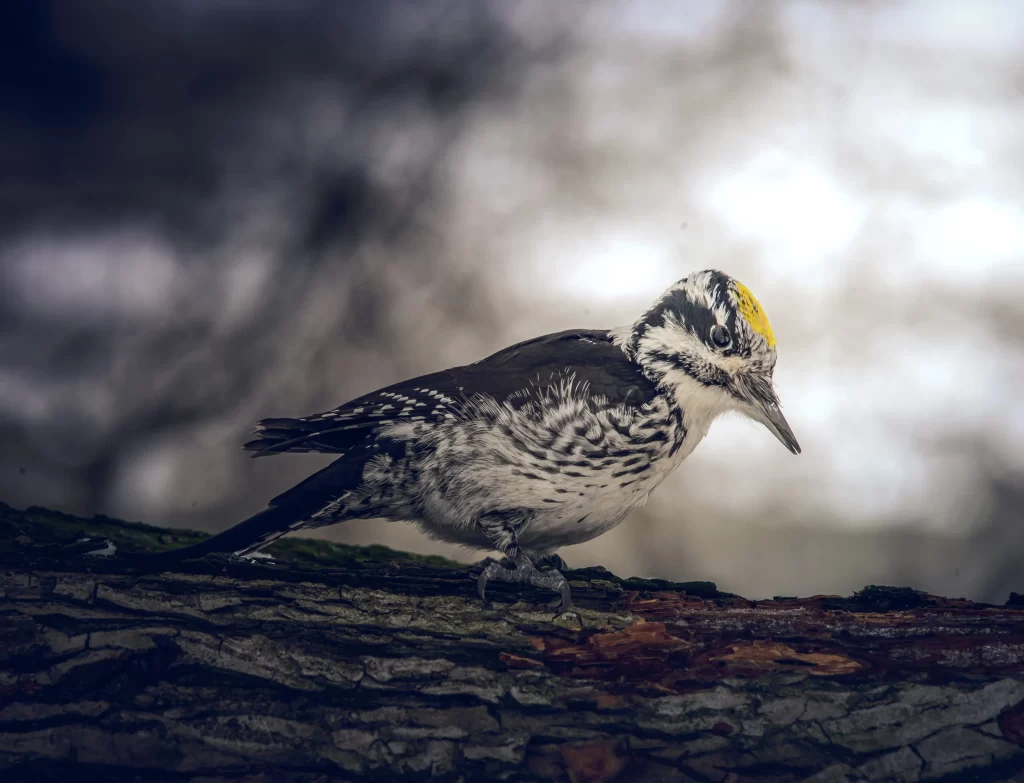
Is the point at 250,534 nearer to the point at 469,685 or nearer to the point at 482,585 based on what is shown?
the point at 482,585

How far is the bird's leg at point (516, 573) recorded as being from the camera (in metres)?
3.09

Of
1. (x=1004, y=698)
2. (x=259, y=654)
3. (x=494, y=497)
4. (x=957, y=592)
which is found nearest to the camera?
(x=1004, y=698)

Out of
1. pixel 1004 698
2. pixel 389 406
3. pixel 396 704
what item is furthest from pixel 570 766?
pixel 389 406

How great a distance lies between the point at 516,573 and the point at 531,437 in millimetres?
515

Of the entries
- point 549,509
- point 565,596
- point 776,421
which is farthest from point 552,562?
point 776,421

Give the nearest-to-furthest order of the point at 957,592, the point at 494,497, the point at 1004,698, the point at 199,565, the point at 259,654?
the point at 1004,698 → the point at 259,654 → the point at 199,565 → the point at 494,497 → the point at 957,592

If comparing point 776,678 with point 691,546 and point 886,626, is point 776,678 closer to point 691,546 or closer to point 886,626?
point 886,626

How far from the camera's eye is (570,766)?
2604mm

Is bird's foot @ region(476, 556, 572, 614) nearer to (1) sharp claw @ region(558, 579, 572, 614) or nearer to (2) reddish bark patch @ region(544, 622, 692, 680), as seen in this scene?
(1) sharp claw @ region(558, 579, 572, 614)

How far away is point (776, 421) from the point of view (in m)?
3.57

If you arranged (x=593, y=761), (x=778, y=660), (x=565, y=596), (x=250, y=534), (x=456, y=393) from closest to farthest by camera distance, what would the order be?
(x=593, y=761), (x=778, y=660), (x=565, y=596), (x=250, y=534), (x=456, y=393)

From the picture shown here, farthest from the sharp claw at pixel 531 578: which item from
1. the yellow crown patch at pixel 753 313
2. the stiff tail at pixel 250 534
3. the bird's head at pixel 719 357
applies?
the yellow crown patch at pixel 753 313

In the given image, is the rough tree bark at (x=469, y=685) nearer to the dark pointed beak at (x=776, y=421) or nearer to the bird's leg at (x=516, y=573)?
the bird's leg at (x=516, y=573)

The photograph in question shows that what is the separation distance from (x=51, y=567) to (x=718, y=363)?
250 cm
